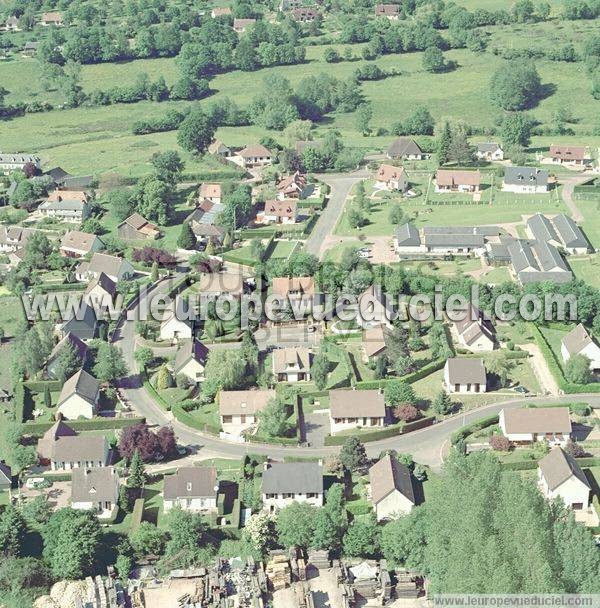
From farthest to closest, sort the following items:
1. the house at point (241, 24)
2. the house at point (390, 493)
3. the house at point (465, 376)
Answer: the house at point (241, 24), the house at point (465, 376), the house at point (390, 493)

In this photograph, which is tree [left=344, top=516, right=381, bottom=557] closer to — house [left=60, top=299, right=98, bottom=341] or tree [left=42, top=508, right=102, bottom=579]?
tree [left=42, top=508, right=102, bottom=579]

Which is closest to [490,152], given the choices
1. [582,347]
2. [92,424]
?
[582,347]

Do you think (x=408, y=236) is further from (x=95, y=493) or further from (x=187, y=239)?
(x=95, y=493)

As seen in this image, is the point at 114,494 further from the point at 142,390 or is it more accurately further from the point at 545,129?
the point at 545,129

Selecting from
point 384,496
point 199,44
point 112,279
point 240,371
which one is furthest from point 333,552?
point 199,44

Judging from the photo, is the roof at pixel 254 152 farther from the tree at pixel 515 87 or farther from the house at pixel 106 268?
the tree at pixel 515 87

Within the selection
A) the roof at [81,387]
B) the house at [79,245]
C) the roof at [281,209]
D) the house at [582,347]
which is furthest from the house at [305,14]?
the roof at [81,387]

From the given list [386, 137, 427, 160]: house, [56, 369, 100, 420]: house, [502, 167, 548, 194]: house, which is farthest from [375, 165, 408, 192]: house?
[56, 369, 100, 420]: house
